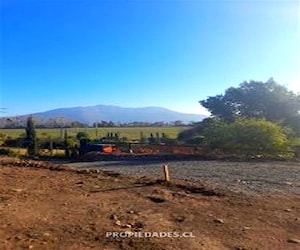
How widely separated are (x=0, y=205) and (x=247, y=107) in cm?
3498

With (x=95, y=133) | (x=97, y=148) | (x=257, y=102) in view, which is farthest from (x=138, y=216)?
(x=95, y=133)

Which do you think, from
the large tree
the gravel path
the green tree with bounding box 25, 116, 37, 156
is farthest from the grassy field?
the gravel path

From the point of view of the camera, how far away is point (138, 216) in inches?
320

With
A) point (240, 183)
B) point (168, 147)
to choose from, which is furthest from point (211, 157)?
point (240, 183)

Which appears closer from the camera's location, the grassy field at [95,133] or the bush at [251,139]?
the bush at [251,139]

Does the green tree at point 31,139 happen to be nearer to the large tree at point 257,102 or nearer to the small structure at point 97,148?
the small structure at point 97,148

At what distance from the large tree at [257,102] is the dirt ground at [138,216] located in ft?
98.3

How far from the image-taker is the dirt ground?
6828 millimetres

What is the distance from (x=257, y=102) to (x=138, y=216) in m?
34.8

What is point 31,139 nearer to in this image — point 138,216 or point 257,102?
point 257,102

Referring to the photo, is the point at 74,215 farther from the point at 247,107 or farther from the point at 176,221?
the point at 247,107

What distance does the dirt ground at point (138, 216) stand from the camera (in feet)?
22.4

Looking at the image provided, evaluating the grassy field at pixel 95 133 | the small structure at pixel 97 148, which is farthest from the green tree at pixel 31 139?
the grassy field at pixel 95 133

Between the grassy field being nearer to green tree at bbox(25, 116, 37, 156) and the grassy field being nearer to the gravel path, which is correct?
green tree at bbox(25, 116, 37, 156)
